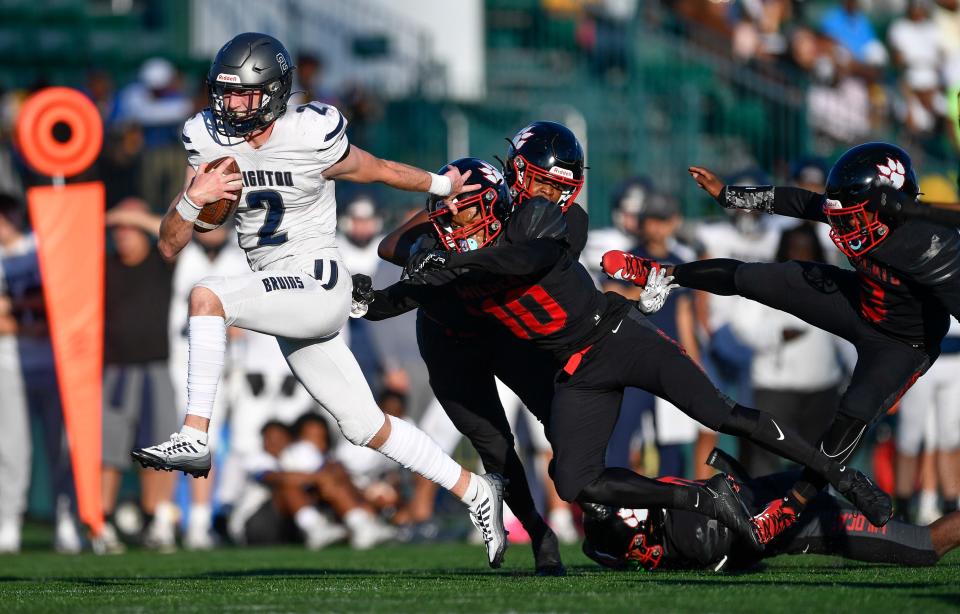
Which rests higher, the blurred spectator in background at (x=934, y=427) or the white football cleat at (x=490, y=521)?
the white football cleat at (x=490, y=521)

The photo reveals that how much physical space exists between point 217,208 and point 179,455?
998 millimetres

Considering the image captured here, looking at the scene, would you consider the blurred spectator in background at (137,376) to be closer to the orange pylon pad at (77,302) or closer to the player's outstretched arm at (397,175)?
the orange pylon pad at (77,302)

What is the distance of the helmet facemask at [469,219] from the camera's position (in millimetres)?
5977

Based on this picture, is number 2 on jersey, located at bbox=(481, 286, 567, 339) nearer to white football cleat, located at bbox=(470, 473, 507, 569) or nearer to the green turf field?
white football cleat, located at bbox=(470, 473, 507, 569)

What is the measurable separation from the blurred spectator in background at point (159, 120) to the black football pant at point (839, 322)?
6.48 meters

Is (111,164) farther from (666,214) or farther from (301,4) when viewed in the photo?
(666,214)

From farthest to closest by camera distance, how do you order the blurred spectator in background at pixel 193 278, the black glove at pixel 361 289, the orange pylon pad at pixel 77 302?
the blurred spectator in background at pixel 193 278, the orange pylon pad at pixel 77 302, the black glove at pixel 361 289

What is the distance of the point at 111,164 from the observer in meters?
11.6

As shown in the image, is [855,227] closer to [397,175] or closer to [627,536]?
[627,536]

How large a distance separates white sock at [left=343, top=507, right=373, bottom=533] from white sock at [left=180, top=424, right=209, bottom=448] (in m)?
4.38

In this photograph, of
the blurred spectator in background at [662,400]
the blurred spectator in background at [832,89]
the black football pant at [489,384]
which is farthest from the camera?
the blurred spectator in background at [832,89]

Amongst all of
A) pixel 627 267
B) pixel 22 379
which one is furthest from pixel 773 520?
pixel 22 379

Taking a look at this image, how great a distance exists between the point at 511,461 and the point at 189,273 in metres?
4.32

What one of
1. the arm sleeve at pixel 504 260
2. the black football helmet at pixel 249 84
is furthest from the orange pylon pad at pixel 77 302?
the arm sleeve at pixel 504 260
